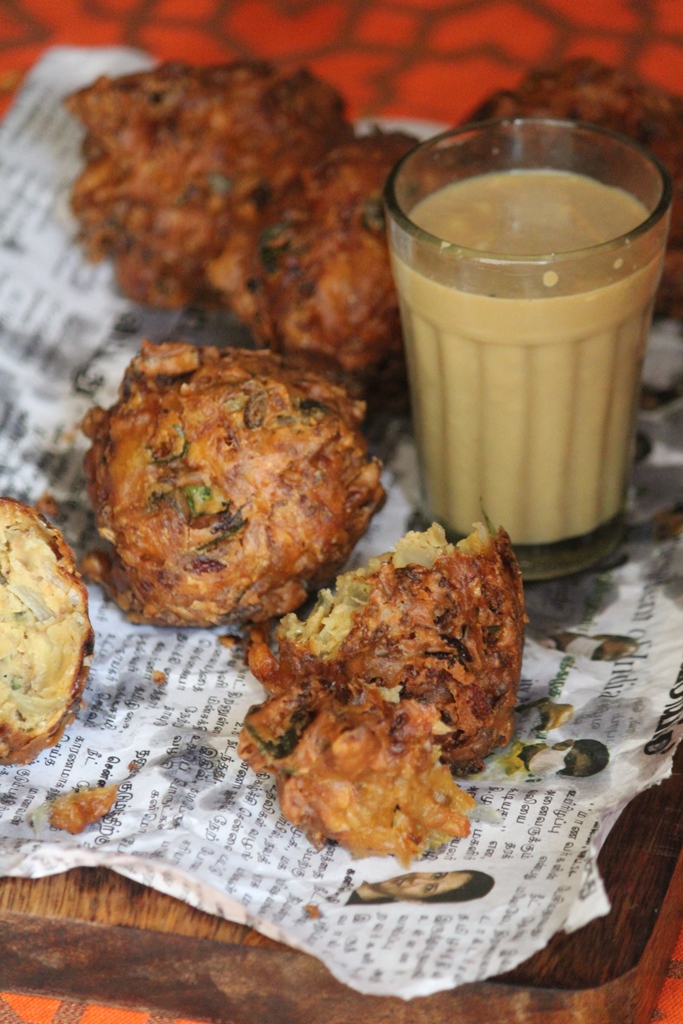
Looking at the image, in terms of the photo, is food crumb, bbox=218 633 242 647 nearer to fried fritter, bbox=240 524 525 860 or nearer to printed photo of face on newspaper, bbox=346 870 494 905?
fried fritter, bbox=240 524 525 860

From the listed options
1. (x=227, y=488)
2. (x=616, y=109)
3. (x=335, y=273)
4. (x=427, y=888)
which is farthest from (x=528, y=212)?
(x=427, y=888)

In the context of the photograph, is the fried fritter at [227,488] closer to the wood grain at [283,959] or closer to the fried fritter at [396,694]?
the fried fritter at [396,694]

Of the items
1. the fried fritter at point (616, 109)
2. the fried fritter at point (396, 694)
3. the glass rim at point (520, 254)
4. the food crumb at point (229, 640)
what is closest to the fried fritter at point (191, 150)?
the fried fritter at point (616, 109)

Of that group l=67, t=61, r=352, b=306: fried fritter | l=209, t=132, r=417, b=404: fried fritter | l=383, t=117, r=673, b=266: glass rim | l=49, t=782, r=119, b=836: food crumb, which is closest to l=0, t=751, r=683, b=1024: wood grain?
l=49, t=782, r=119, b=836: food crumb

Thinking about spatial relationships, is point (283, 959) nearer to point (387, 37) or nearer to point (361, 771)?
point (361, 771)

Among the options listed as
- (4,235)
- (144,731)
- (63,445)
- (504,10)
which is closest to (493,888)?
(144,731)
